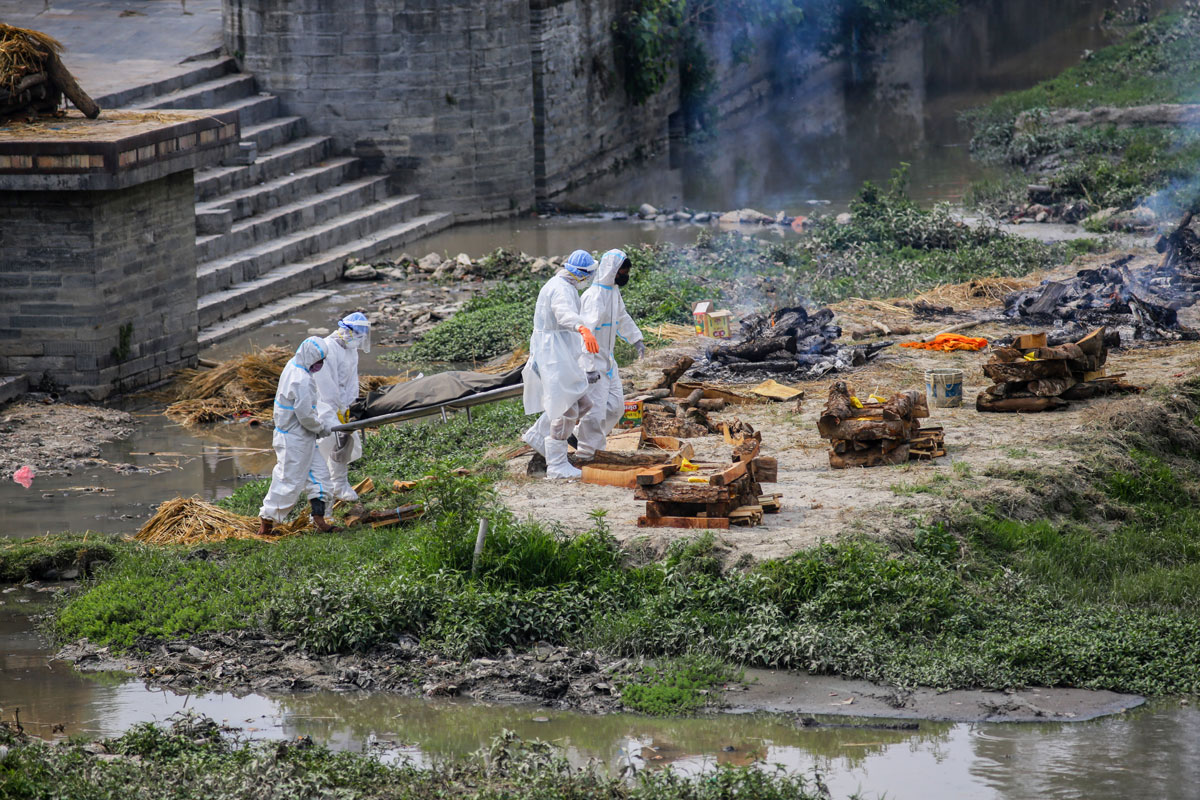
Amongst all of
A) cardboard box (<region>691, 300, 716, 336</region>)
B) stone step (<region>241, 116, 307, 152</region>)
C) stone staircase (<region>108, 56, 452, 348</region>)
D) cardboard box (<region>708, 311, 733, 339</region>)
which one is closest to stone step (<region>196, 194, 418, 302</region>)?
stone staircase (<region>108, 56, 452, 348</region>)

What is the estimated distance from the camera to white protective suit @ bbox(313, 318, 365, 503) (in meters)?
9.95

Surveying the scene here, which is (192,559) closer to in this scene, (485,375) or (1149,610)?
(485,375)

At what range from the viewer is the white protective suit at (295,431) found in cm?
971

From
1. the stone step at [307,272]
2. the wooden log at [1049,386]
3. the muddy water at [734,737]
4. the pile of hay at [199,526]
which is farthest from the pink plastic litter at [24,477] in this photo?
the wooden log at [1049,386]

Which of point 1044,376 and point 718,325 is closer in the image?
point 1044,376

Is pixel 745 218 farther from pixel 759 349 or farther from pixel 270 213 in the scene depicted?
pixel 759 349

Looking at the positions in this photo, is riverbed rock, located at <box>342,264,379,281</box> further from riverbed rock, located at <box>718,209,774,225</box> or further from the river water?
riverbed rock, located at <box>718,209,774,225</box>

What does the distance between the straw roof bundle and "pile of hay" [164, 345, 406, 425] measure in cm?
320

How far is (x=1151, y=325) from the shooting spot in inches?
520

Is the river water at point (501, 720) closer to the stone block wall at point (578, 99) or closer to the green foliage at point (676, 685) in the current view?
the green foliage at point (676, 685)

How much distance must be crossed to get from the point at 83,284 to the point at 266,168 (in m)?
6.25

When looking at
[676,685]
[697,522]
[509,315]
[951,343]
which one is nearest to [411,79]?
[509,315]

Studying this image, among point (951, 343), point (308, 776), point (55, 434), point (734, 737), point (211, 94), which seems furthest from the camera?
point (211, 94)

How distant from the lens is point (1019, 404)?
36.8 feet
